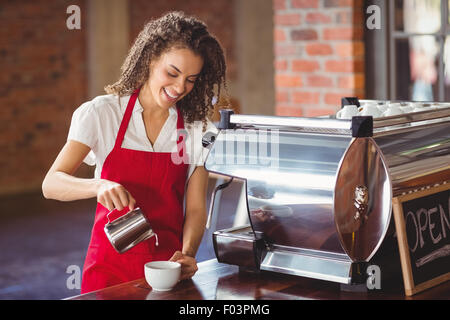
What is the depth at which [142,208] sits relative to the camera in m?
2.11

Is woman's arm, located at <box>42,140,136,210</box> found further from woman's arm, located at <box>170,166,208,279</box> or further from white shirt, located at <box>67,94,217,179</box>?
woman's arm, located at <box>170,166,208,279</box>

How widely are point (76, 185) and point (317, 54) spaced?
1.78m

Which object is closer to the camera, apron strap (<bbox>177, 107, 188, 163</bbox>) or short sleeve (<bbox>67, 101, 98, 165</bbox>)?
short sleeve (<bbox>67, 101, 98, 165</bbox>)

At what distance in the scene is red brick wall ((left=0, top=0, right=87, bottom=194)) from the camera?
678 centimetres

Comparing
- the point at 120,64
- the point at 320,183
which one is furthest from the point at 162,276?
the point at 120,64

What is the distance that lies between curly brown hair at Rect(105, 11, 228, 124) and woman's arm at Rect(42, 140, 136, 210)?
0.82ft

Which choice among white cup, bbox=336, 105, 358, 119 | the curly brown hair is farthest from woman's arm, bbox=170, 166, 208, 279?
white cup, bbox=336, 105, 358, 119

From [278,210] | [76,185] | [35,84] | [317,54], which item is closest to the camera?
[278,210]

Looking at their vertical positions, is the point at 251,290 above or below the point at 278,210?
below

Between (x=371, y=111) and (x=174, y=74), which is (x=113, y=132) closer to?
(x=174, y=74)

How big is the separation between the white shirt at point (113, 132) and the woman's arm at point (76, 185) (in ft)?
0.15
